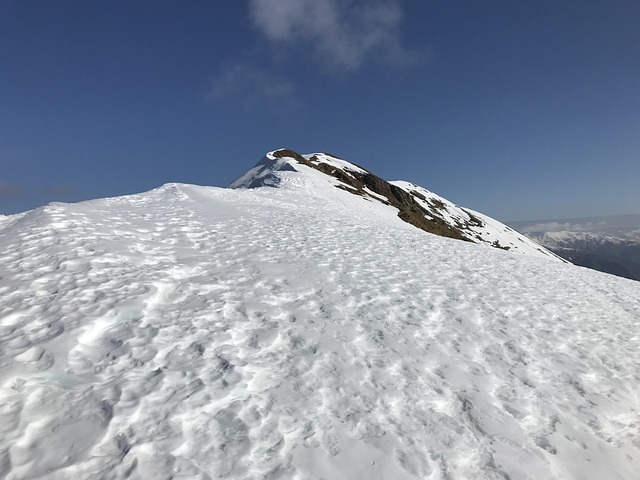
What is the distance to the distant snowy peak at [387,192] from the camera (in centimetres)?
5159

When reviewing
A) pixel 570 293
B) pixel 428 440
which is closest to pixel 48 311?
pixel 428 440

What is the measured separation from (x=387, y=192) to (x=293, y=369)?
2574 inches

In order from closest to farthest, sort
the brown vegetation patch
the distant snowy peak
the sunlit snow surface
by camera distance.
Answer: the sunlit snow surface
the distant snowy peak
the brown vegetation patch

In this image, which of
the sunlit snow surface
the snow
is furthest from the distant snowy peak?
the sunlit snow surface

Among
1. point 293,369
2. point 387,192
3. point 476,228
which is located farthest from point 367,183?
point 293,369

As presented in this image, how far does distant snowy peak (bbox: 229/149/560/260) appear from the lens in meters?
51.6

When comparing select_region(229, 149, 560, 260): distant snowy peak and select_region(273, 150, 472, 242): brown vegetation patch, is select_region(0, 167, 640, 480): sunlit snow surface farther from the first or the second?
select_region(273, 150, 472, 242): brown vegetation patch

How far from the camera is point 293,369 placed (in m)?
5.86

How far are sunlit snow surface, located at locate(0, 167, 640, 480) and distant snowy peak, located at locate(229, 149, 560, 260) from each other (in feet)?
111

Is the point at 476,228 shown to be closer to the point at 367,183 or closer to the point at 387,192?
the point at 387,192

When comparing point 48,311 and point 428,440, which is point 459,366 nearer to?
point 428,440

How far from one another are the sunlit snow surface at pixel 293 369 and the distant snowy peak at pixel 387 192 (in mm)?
33768

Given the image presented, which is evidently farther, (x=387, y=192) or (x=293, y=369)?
(x=387, y=192)

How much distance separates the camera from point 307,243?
45.6 ft
